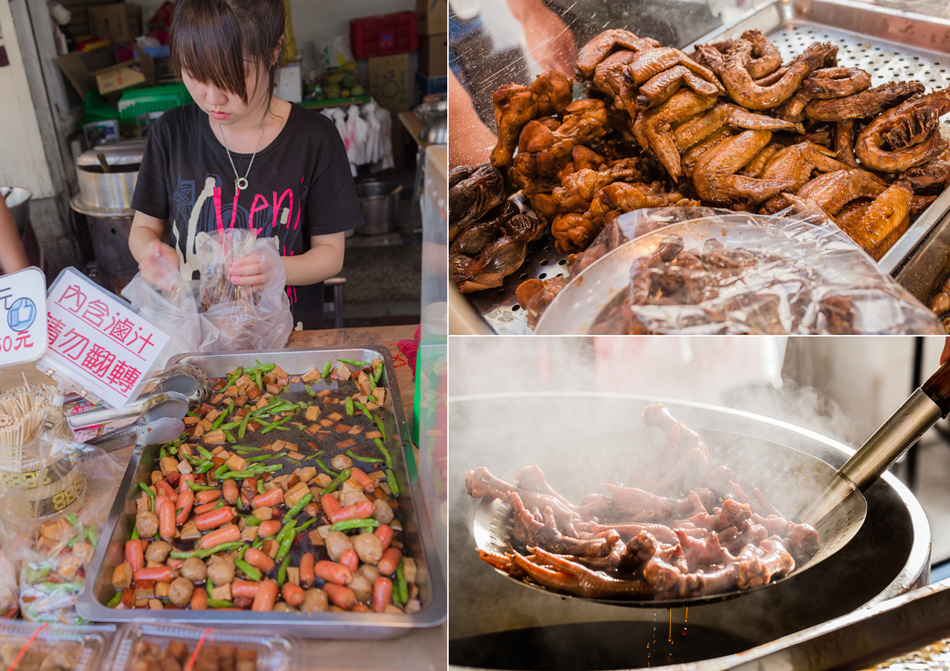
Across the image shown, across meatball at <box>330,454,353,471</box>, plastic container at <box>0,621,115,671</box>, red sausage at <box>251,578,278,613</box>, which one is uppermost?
plastic container at <box>0,621,115,671</box>

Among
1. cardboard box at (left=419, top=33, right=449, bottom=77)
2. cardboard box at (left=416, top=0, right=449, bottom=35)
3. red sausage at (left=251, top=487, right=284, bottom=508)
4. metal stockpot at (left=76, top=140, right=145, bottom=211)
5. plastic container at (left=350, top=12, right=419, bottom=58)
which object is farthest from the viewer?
plastic container at (left=350, top=12, right=419, bottom=58)

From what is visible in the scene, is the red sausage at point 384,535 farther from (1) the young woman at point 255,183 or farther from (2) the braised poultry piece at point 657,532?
(1) the young woman at point 255,183

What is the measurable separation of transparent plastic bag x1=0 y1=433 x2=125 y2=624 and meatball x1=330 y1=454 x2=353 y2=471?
0.46 metres

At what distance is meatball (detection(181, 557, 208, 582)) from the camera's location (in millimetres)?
1214

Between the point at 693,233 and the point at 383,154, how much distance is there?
19.4 ft

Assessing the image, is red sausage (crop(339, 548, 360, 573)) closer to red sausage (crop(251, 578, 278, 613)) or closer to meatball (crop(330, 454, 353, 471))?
red sausage (crop(251, 578, 278, 613))

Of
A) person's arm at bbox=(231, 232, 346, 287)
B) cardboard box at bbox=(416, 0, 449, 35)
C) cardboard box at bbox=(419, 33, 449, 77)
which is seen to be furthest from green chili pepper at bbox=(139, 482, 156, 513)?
cardboard box at bbox=(419, 33, 449, 77)

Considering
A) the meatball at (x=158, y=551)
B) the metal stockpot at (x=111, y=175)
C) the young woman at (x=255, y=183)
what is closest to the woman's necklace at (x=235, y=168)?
the young woman at (x=255, y=183)

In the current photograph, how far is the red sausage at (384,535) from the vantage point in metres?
1.27

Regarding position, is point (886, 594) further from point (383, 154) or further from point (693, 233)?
point (383, 154)

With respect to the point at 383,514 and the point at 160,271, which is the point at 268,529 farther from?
the point at 160,271

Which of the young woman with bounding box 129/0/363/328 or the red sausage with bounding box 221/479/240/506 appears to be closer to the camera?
the red sausage with bounding box 221/479/240/506

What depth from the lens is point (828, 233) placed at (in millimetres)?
984

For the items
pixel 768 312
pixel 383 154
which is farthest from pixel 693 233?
pixel 383 154
